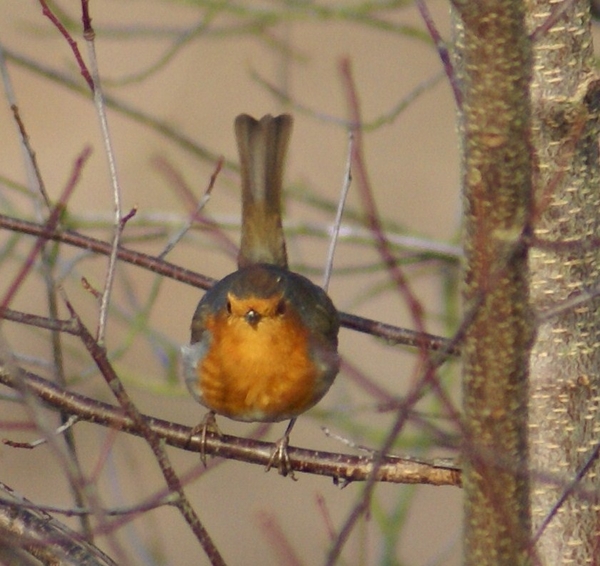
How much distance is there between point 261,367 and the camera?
3.15 m

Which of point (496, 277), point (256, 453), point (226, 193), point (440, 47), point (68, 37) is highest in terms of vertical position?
point (226, 193)

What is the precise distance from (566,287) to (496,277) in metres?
0.94

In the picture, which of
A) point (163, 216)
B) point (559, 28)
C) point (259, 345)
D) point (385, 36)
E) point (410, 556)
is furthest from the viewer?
point (385, 36)

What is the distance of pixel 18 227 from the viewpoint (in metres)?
2.77

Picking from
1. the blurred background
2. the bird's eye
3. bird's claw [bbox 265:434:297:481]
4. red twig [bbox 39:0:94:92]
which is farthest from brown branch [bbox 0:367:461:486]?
the blurred background

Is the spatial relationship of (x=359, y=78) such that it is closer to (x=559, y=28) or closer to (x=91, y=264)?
(x=91, y=264)

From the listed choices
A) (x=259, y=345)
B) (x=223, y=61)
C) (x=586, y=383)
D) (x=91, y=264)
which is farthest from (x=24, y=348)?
(x=586, y=383)

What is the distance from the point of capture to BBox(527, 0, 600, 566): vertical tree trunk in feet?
7.03

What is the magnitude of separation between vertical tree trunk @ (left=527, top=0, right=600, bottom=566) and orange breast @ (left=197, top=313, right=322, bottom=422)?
108cm

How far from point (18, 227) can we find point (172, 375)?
5.26 feet

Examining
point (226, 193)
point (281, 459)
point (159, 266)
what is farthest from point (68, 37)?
point (226, 193)

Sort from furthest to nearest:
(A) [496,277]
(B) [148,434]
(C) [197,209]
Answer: (C) [197,209] → (B) [148,434] → (A) [496,277]

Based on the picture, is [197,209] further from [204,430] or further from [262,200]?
[262,200]

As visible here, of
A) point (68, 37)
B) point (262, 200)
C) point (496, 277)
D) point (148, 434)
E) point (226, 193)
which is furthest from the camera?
point (226, 193)
